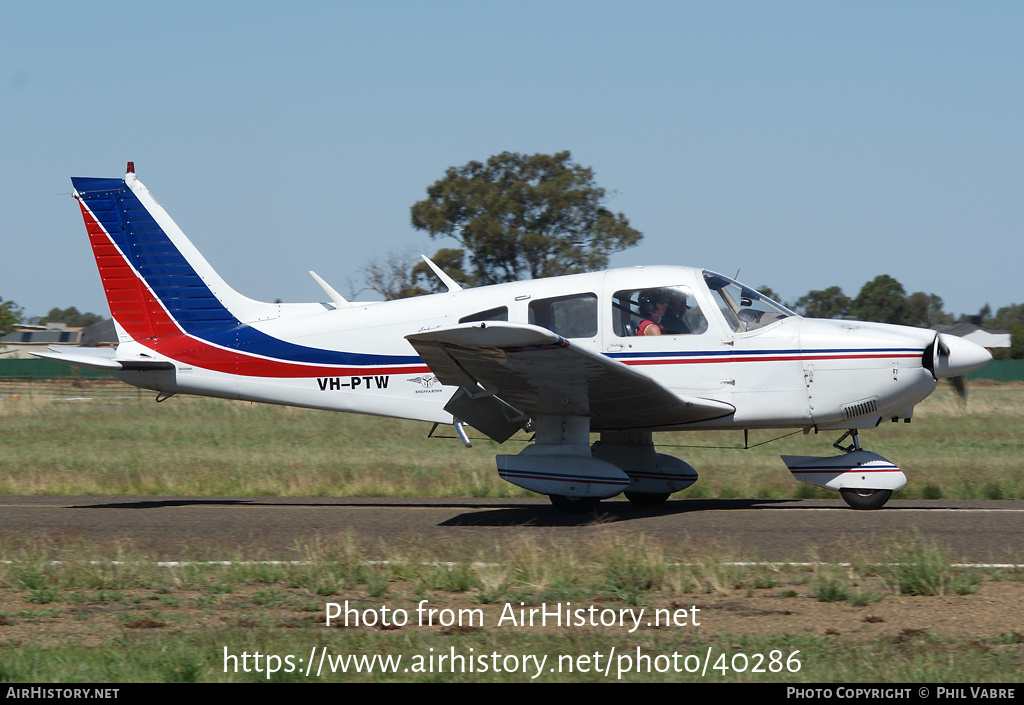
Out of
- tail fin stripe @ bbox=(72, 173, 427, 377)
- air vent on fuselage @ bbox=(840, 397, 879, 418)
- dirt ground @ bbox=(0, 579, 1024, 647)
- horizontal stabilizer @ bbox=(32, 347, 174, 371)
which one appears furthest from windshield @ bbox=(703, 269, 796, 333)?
horizontal stabilizer @ bbox=(32, 347, 174, 371)

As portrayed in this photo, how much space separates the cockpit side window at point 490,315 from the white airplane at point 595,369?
26 millimetres

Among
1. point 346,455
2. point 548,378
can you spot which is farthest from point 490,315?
point 346,455

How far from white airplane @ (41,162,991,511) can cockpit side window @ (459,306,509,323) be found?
1.0 inches

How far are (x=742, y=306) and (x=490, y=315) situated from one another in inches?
105

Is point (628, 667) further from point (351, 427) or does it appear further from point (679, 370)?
point (351, 427)

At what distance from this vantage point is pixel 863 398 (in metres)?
9.76

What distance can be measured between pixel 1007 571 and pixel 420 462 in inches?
444

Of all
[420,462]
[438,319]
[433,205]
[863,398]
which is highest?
[433,205]

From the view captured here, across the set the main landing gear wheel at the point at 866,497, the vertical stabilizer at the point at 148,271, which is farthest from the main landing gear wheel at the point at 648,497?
the vertical stabilizer at the point at 148,271

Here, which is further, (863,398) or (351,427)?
(351,427)

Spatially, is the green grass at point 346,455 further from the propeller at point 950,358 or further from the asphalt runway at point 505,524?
the propeller at point 950,358

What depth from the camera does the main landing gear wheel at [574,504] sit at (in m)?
10.0

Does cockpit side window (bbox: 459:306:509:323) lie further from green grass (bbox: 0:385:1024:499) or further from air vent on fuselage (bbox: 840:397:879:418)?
air vent on fuselage (bbox: 840:397:879:418)

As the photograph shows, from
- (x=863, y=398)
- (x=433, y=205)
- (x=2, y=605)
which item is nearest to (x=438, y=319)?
(x=863, y=398)
